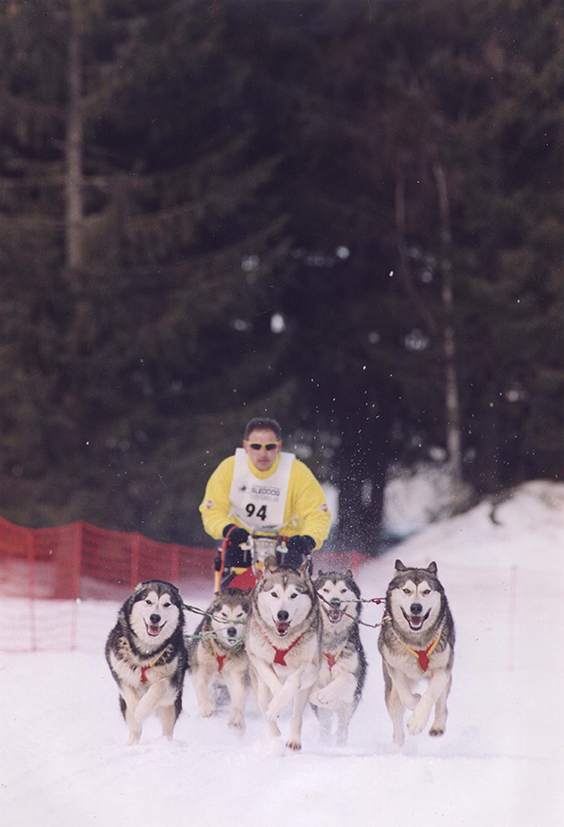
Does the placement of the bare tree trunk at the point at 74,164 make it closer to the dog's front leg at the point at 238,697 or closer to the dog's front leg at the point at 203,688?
the dog's front leg at the point at 203,688

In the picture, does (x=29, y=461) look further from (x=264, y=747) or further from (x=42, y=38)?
(x=264, y=747)

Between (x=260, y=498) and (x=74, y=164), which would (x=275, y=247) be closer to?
(x=74, y=164)

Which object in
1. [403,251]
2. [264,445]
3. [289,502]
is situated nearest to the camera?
[264,445]

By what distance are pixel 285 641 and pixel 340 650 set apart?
22.5 inches

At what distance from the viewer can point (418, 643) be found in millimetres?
3818

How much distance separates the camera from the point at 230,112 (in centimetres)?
1392

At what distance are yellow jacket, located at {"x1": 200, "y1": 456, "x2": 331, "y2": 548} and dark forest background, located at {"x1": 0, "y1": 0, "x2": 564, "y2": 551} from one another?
6.60m

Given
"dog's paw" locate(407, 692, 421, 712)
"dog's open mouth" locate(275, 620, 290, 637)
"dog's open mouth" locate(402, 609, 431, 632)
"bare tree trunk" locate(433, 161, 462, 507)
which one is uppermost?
"bare tree trunk" locate(433, 161, 462, 507)

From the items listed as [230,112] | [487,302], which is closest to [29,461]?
[230,112]

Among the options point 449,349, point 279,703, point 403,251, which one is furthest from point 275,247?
point 279,703

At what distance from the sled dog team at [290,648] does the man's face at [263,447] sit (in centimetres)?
71

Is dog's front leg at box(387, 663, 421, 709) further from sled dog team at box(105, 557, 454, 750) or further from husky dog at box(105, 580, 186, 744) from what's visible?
husky dog at box(105, 580, 186, 744)

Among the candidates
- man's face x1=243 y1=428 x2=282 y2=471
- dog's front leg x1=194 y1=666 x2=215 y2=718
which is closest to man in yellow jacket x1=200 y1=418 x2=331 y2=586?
man's face x1=243 y1=428 x2=282 y2=471

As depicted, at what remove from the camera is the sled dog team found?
12.4 ft
